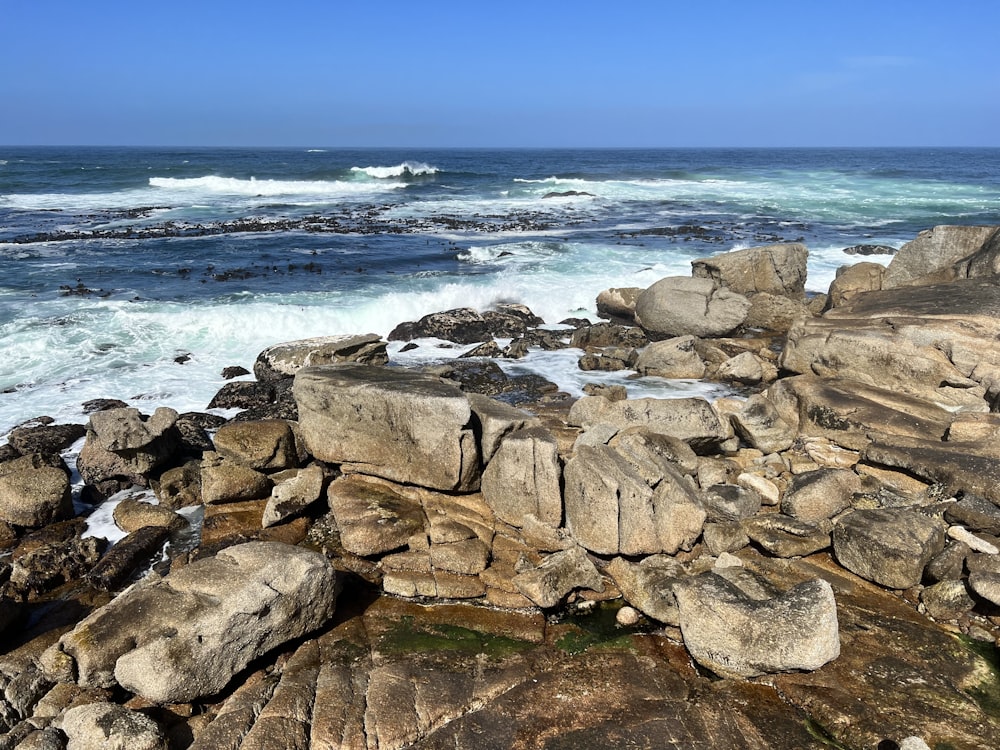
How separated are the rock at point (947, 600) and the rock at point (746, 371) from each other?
6.97 metres

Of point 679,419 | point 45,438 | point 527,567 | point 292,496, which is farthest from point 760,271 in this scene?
point 45,438

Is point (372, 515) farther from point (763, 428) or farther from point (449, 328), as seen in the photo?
point (449, 328)

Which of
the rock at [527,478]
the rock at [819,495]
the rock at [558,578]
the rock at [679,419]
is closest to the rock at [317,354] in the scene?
the rock at [679,419]

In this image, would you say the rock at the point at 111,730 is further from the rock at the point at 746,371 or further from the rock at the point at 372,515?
the rock at the point at 746,371

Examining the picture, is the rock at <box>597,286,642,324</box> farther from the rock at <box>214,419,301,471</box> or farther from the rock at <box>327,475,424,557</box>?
the rock at <box>327,475,424,557</box>

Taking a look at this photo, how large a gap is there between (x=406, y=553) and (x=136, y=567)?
3.19 metres

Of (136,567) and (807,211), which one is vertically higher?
(807,211)

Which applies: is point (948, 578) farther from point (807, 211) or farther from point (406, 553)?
point (807, 211)

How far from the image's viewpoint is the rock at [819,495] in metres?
8.38

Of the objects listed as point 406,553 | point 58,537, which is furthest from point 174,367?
point 406,553

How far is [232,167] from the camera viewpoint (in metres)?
76.2

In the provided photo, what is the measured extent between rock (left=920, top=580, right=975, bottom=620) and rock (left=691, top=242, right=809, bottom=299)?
13324 mm

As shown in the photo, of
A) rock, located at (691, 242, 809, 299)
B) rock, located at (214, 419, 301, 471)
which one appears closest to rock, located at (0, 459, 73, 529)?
rock, located at (214, 419, 301, 471)

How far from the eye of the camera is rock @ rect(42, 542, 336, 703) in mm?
5797
